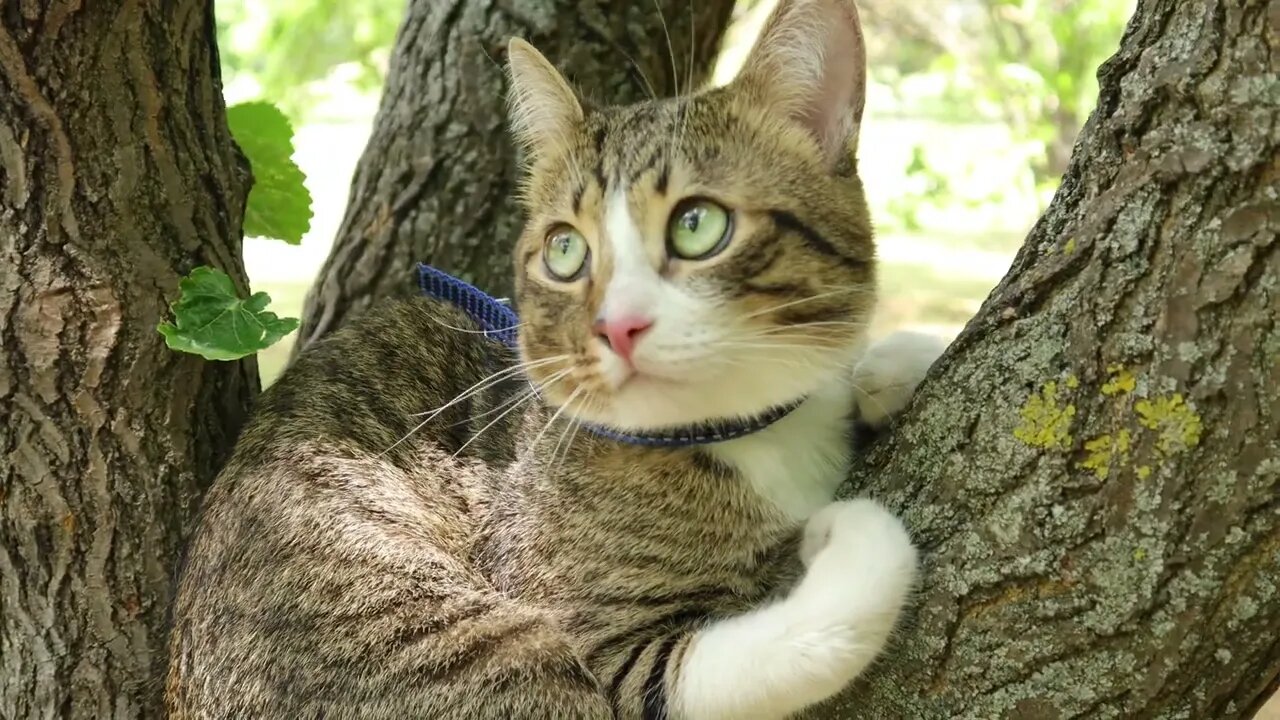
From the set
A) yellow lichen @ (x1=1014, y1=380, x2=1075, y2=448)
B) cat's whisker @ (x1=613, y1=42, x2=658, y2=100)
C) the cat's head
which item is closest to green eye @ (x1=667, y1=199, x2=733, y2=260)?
the cat's head

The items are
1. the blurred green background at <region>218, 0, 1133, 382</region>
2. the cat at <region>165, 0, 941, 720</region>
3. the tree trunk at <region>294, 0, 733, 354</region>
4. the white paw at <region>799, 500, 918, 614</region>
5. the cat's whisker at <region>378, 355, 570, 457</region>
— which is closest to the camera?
the white paw at <region>799, 500, 918, 614</region>

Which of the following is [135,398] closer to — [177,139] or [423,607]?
[177,139]

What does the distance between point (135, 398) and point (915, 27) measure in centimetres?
636

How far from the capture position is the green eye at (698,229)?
5.64 ft

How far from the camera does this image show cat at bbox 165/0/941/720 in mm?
1619

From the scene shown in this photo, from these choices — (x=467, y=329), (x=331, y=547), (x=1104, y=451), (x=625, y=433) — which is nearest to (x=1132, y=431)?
(x=1104, y=451)

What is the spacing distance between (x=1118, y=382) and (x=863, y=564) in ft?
1.44

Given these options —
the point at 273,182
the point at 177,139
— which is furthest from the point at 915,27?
the point at 177,139

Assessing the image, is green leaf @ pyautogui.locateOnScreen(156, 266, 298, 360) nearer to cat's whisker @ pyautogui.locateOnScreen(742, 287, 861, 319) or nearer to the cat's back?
the cat's back

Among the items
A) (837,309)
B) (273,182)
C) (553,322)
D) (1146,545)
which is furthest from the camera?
(273,182)

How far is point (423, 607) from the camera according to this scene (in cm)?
181

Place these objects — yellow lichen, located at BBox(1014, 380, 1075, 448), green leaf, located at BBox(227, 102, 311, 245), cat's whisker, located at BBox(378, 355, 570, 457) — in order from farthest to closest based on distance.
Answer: green leaf, located at BBox(227, 102, 311, 245), cat's whisker, located at BBox(378, 355, 570, 457), yellow lichen, located at BBox(1014, 380, 1075, 448)

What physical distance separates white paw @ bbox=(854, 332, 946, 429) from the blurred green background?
2493mm

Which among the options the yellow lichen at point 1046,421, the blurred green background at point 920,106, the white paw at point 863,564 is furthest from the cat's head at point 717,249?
the blurred green background at point 920,106
